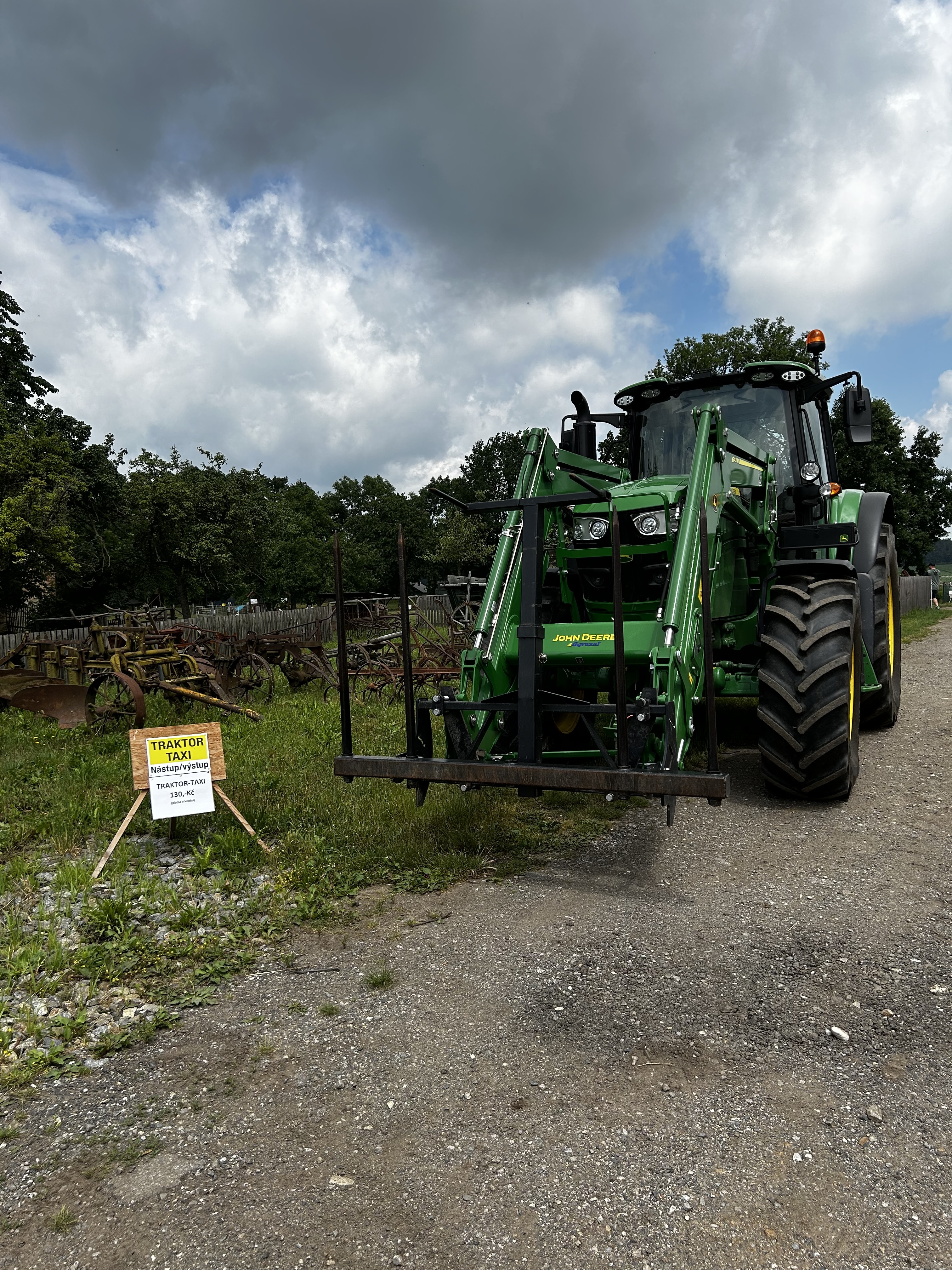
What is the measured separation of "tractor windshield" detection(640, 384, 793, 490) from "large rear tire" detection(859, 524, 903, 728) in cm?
141

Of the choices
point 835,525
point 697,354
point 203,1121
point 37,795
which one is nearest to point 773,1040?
point 203,1121

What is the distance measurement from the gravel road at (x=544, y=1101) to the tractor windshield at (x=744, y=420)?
3568mm

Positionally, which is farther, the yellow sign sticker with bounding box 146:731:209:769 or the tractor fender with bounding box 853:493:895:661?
the tractor fender with bounding box 853:493:895:661

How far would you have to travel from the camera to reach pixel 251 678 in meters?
11.3

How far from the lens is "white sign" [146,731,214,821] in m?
5.05

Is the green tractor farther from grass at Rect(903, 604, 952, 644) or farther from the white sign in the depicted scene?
grass at Rect(903, 604, 952, 644)

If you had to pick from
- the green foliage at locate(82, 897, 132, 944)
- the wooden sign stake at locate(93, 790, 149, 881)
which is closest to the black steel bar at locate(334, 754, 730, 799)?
the green foliage at locate(82, 897, 132, 944)

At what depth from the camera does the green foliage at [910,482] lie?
3534 cm

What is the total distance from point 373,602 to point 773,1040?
49.5 feet

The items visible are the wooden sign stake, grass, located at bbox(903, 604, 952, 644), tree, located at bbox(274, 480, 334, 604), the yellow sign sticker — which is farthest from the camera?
tree, located at bbox(274, 480, 334, 604)

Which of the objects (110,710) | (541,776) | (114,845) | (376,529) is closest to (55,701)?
(110,710)

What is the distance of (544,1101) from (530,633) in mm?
2199

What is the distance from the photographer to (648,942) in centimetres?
369

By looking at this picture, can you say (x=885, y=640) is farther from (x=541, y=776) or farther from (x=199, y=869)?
(x=199, y=869)
